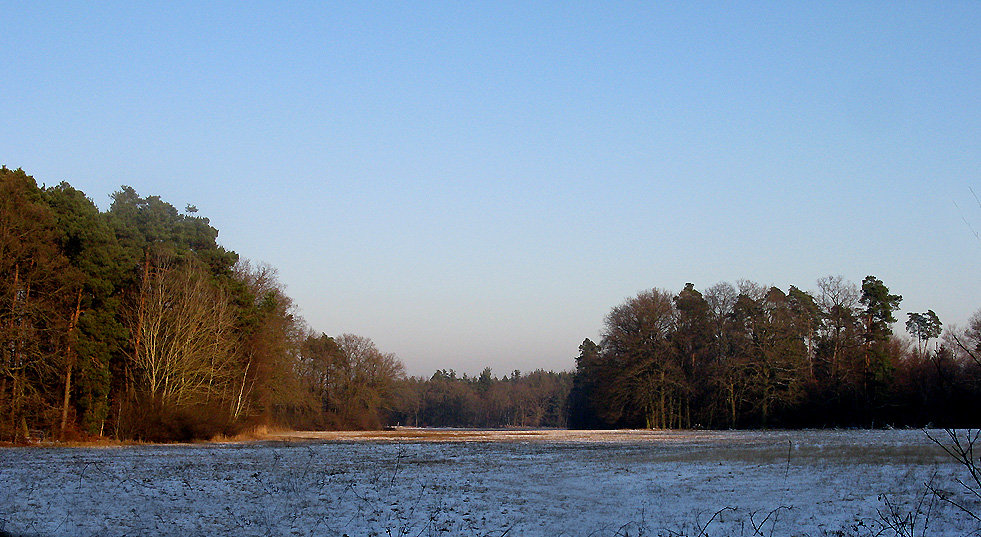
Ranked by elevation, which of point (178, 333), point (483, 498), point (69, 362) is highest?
point (178, 333)

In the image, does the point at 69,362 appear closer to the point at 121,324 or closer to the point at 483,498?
the point at 121,324

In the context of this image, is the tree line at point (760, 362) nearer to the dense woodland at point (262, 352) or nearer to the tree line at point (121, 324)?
the dense woodland at point (262, 352)

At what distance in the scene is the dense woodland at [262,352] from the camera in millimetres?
37406

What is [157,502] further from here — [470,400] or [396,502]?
[470,400]

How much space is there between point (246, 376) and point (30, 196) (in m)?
23.5

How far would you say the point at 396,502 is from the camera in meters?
14.0

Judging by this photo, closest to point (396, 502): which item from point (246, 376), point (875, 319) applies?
point (246, 376)

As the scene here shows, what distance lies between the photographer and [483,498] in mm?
14547

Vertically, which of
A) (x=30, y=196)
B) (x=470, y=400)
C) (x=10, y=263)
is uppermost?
(x=30, y=196)

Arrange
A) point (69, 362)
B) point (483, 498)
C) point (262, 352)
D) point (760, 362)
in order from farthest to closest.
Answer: point (760, 362)
point (262, 352)
point (69, 362)
point (483, 498)

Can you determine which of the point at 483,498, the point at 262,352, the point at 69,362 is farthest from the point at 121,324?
the point at 483,498

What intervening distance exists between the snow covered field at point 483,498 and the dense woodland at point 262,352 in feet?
11.5

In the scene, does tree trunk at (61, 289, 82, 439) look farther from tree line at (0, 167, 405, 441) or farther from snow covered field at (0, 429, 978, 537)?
snow covered field at (0, 429, 978, 537)

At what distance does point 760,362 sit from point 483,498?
62.2 meters
